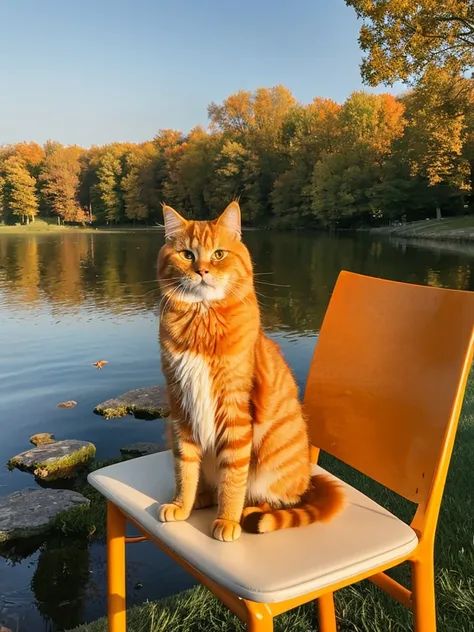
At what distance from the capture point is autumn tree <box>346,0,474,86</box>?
37.4 ft

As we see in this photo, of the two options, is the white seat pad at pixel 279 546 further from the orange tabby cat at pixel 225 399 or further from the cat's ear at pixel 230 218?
the cat's ear at pixel 230 218

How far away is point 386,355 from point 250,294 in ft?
1.32

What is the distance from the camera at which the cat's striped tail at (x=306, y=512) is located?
44.8 inches

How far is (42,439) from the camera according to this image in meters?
4.51

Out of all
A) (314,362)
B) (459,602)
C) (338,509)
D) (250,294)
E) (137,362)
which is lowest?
(137,362)

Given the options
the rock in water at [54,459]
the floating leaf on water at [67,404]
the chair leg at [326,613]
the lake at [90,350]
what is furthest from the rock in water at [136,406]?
the chair leg at [326,613]

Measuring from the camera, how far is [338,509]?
48.3 inches

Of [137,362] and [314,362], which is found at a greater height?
[314,362]

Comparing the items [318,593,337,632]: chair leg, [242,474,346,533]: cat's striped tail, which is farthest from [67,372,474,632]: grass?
[242,474,346,533]: cat's striped tail

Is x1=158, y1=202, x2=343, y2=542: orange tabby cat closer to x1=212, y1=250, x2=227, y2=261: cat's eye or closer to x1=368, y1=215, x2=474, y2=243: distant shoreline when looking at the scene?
x1=212, y1=250, x2=227, y2=261: cat's eye

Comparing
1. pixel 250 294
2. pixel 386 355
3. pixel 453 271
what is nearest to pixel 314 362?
pixel 386 355

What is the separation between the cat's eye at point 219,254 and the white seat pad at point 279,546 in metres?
0.60

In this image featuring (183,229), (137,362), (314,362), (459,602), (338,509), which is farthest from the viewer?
(137,362)

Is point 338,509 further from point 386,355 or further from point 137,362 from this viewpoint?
point 137,362
